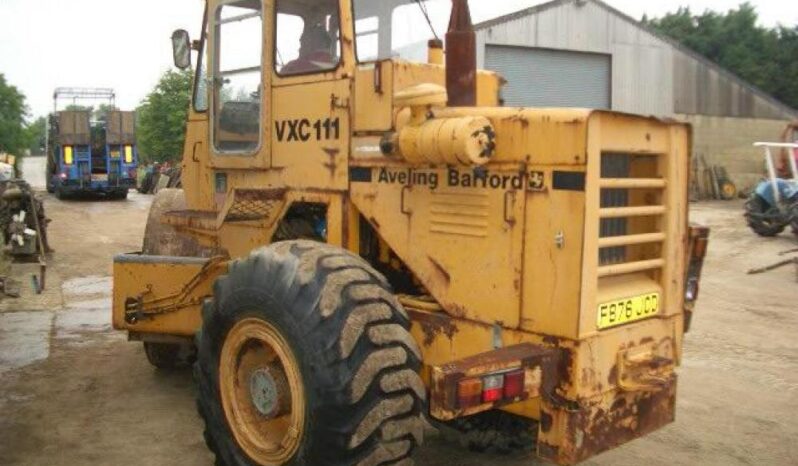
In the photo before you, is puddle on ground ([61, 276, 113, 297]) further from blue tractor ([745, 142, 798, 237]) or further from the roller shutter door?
the roller shutter door

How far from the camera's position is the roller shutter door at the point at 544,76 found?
2316cm

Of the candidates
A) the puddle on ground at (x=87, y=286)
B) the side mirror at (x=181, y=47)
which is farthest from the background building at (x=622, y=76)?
the side mirror at (x=181, y=47)

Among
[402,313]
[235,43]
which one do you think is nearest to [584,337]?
[402,313]

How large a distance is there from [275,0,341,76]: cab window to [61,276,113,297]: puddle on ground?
653 cm

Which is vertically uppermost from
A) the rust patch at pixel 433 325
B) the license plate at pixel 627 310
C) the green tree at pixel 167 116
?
the green tree at pixel 167 116

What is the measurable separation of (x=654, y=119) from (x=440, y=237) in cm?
114

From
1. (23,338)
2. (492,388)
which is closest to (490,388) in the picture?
(492,388)

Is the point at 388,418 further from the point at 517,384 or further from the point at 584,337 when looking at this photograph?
the point at 584,337

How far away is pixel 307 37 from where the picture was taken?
4.71m

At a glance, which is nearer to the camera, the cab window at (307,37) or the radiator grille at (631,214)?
the radiator grille at (631,214)

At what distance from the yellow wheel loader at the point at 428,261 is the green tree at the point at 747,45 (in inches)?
1522

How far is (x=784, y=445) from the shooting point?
518 cm

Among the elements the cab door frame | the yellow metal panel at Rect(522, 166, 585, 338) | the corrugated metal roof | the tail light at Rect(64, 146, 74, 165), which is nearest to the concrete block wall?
the corrugated metal roof

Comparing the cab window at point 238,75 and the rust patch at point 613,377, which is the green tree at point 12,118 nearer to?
the cab window at point 238,75
